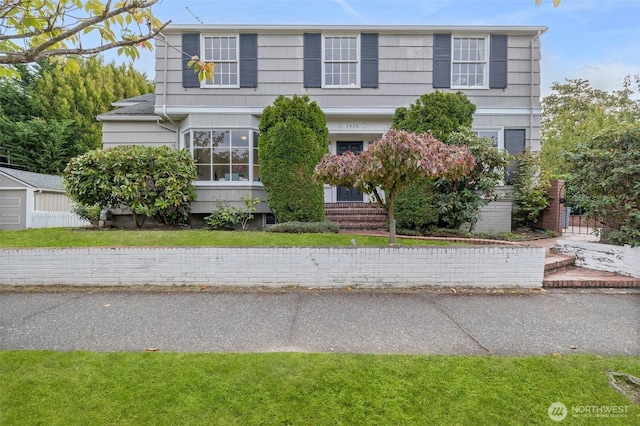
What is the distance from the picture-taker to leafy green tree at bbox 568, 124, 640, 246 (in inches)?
224

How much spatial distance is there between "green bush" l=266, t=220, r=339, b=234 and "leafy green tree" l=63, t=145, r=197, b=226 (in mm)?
2908

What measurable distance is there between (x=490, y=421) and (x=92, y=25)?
4.53 meters

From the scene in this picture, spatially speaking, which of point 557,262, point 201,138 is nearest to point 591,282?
point 557,262

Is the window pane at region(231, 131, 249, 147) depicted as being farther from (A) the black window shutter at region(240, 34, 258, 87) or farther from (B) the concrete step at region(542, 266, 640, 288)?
(B) the concrete step at region(542, 266, 640, 288)

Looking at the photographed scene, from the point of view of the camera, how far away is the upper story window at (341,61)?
34.2 feet

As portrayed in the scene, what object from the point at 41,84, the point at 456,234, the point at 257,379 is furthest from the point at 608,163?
the point at 41,84

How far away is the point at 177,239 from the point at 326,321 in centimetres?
427

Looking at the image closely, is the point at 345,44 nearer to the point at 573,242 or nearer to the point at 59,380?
the point at 573,242

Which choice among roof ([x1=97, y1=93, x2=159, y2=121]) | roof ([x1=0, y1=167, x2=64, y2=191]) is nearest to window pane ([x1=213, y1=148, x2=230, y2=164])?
roof ([x1=97, y1=93, x2=159, y2=121])

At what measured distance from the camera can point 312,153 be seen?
827 cm

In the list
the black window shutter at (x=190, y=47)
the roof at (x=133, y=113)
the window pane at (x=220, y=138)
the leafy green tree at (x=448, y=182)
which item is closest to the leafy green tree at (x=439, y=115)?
the leafy green tree at (x=448, y=182)

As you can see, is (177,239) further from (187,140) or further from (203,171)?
(187,140)

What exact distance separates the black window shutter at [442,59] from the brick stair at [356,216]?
4.81 metres

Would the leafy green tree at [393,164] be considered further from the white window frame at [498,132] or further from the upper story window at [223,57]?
the upper story window at [223,57]
